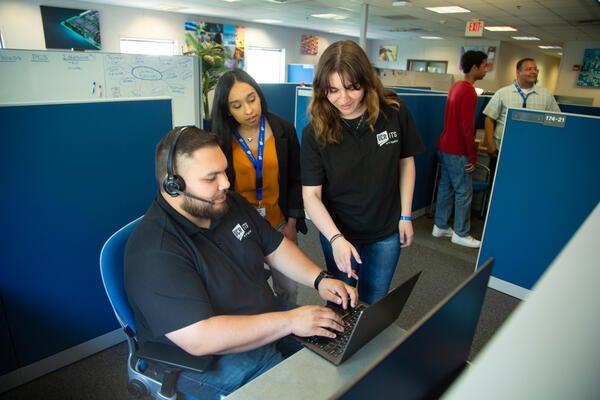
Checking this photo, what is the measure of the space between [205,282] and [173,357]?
0.21 metres

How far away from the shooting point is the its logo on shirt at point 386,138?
1.43m

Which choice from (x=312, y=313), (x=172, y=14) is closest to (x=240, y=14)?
(x=172, y=14)

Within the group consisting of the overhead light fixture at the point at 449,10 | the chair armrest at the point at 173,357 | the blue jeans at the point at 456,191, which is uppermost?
the overhead light fixture at the point at 449,10

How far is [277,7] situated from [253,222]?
9.01 m

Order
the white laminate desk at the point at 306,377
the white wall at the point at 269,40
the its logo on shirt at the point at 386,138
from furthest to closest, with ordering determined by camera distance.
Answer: the white wall at the point at 269,40 → the its logo on shirt at the point at 386,138 → the white laminate desk at the point at 306,377

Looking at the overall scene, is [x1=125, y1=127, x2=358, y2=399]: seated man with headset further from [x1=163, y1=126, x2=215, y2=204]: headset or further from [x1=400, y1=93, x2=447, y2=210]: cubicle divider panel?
[x1=400, y1=93, x2=447, y2=210]: cubicle divider panel

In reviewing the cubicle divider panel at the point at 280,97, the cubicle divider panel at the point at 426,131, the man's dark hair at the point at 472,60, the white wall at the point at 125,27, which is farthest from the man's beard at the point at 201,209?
the white wall at the point at 125,27

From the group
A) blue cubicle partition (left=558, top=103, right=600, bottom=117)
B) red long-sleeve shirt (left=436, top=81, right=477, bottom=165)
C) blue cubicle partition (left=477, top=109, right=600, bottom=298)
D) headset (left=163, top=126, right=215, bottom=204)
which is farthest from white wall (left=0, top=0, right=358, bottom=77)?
blue cubicle partition (left=558, top=103, right=600, bottom=117)

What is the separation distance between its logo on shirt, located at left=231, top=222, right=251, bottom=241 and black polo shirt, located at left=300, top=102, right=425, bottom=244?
30 cm

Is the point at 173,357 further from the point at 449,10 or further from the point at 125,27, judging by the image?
the point at 125,27

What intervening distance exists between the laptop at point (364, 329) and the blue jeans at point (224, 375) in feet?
0.63

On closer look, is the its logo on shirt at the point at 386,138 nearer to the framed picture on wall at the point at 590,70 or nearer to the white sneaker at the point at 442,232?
the white sneaker at the point at 442,232

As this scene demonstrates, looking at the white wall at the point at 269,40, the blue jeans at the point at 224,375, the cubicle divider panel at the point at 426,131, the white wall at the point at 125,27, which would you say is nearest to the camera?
the blue jeans at the point at 224,375

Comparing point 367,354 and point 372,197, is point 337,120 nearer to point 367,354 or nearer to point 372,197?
point 372,197
